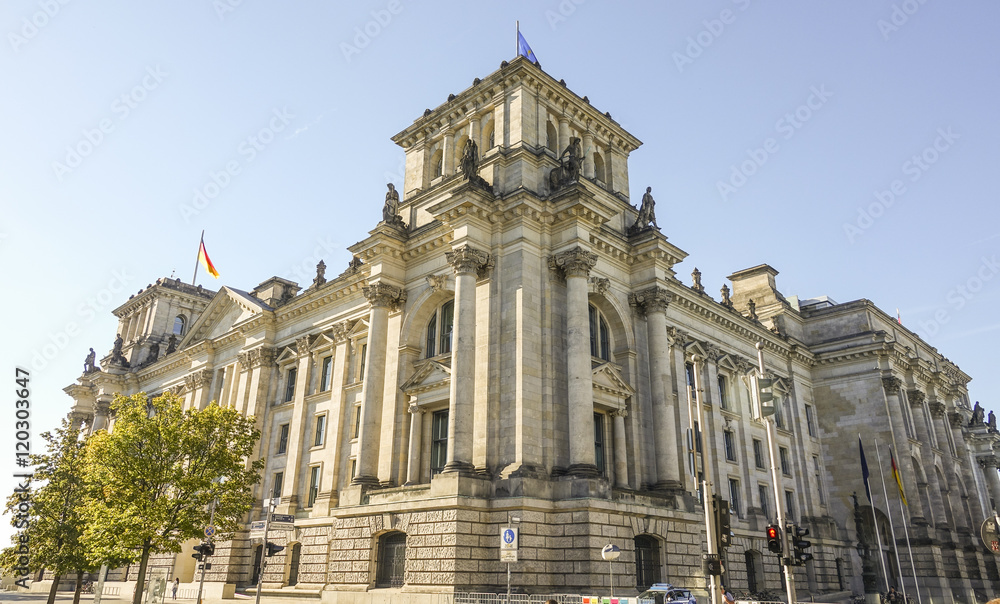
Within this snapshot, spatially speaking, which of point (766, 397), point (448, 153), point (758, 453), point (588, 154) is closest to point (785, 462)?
point (758, 453)

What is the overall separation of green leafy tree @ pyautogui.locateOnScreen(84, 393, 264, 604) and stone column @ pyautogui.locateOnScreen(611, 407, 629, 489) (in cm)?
1780

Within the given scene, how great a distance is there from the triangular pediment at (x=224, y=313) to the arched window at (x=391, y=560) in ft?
74.8

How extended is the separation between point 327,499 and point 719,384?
26303 millimetres

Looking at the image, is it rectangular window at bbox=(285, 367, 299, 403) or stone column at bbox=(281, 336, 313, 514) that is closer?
stone column at bbox=(281, 336, 313, 514)

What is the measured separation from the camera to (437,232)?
114 ft

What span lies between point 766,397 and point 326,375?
27956 millimetres

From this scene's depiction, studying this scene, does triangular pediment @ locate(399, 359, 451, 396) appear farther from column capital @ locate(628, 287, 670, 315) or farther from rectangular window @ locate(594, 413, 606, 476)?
column capital @ locate(628, 287, 670, 315)

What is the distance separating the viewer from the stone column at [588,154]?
3909 cm

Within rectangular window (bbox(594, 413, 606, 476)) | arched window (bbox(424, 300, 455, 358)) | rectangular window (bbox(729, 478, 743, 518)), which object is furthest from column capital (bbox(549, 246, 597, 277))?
rectangular window (bbox(729, 478, 743, 518))

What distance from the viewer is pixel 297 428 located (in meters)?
43.2

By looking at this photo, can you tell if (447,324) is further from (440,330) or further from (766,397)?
(766,397)

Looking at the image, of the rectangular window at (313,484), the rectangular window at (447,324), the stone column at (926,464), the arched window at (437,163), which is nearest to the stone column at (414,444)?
the rectangular window at (447,324)

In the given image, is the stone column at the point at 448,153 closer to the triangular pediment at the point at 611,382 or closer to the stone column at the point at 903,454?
the triangular pediment at the point at 611,382

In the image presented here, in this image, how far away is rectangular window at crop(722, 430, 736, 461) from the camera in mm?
45906
